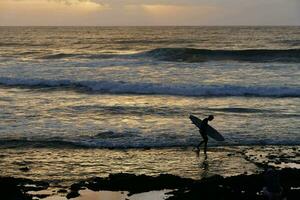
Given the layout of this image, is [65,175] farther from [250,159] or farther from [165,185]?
[250,159]

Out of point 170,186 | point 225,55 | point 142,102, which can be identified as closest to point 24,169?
point 170,186

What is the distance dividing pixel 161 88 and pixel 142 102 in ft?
18.7

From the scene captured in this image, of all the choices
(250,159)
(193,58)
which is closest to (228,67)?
(193,58)

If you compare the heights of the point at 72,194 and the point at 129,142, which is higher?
the point at 72,194

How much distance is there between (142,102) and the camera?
91.3ft

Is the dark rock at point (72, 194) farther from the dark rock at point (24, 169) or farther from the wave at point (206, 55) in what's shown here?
the wave at point (206, 55)

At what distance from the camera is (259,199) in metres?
10.9

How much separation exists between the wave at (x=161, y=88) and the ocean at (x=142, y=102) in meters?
0.06

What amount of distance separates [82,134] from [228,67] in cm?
2638

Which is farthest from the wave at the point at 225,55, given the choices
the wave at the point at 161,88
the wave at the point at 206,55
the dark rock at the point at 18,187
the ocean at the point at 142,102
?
the dark rock at the point at 18,187

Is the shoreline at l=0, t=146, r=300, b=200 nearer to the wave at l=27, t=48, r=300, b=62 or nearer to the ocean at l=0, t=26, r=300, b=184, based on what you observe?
the ocean at l=0, t=26, r=300, b=184

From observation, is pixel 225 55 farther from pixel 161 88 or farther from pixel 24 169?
pixel 24 169

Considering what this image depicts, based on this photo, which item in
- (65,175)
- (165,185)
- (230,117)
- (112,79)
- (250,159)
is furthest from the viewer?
(112,79)

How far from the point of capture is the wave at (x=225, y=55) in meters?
51.1
